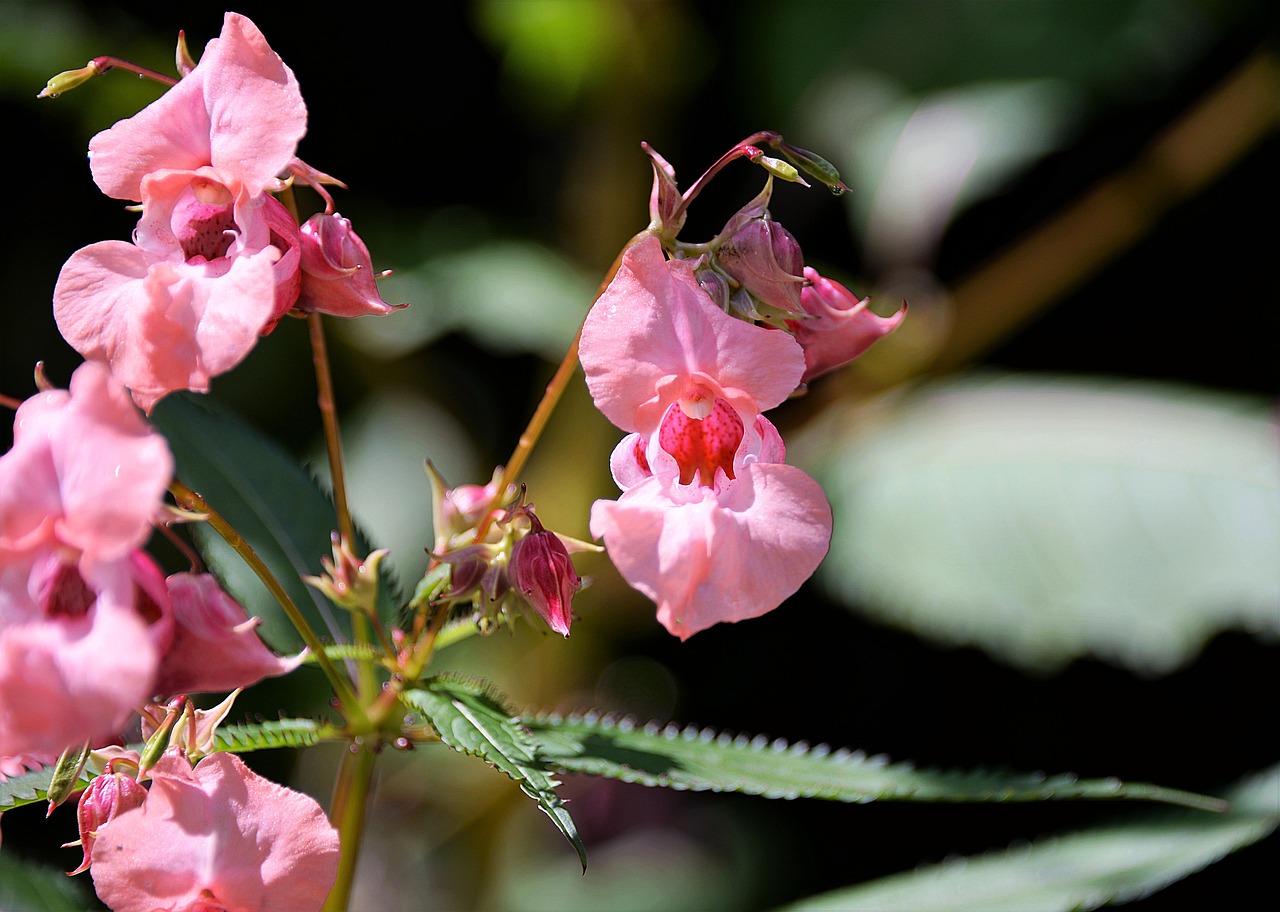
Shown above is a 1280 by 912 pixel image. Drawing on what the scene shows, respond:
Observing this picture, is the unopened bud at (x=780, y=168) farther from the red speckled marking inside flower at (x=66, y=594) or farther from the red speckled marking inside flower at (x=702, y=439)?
the red speckled marking inside flower at (x=66, y=594)

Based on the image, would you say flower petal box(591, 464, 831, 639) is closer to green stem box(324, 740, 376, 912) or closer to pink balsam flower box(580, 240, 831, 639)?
pink balsam flower box(580, 240, 831, 639)

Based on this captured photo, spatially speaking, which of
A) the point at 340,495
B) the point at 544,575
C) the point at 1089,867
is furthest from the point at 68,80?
the point at 1089,867

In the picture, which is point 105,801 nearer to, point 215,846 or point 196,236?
point 215,846

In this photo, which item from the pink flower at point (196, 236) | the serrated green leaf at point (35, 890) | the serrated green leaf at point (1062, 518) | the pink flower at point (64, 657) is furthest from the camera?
the serrated green leaf at point (1062, 518)

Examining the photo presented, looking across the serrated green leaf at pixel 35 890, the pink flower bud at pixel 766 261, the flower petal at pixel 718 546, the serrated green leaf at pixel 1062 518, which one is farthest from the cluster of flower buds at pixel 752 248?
the serrated green leaf at pixel 1062 518

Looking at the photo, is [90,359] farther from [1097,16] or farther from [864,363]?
[1097,16]
